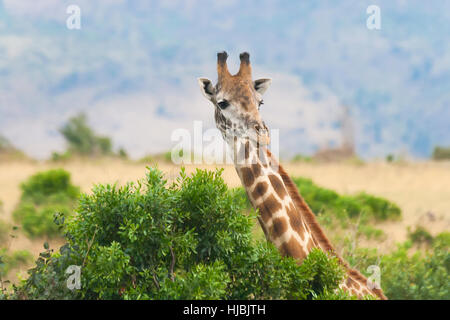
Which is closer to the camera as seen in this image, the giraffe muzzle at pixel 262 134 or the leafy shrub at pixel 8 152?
the giraffe muzzle at pixel 262 134

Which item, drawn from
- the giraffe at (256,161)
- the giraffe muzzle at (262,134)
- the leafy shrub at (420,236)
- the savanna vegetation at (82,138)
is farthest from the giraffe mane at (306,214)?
the savanna vegetation at (82,138)

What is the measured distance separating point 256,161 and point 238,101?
708mm

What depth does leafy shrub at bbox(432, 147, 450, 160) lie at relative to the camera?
43562mm

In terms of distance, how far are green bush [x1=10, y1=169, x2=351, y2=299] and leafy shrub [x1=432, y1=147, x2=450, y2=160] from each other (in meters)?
40.9

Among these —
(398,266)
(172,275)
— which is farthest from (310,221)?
(398,266)

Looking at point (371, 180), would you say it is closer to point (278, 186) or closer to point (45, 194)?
point (45, 194)

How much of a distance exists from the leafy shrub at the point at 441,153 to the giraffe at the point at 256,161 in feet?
131

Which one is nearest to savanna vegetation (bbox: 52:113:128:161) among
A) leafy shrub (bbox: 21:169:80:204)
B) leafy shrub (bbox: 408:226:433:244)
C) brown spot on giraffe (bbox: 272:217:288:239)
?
leafy shrub (bbox: 21:169:80:204)

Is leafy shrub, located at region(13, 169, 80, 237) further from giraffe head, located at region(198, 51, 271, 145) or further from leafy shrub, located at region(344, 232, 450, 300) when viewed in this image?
giraffe head, located at region(198, 51, 271, 145)

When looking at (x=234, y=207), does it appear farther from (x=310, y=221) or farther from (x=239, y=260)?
(x=310, y=221)

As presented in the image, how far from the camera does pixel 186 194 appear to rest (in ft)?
18.0

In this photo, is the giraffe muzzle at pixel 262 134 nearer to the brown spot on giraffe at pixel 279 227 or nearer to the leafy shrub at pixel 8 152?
the brown spot on giraffe at pixel 279 227

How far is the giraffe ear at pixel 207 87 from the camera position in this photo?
6535mm
